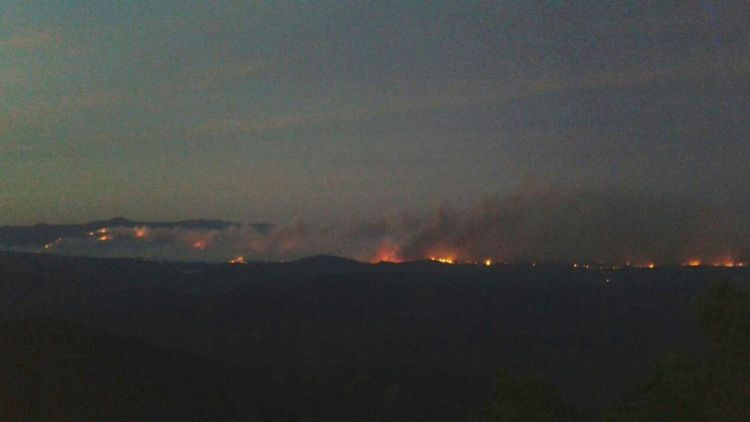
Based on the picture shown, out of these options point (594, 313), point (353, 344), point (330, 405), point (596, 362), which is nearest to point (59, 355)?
point (330, 405)

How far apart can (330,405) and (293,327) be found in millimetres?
59644

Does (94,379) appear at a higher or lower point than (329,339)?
higher

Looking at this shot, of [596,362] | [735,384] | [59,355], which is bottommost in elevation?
[596,362]

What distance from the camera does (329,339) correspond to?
372ft

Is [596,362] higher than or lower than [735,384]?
lower

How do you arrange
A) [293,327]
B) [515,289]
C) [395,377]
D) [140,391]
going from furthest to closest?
1. [515,289]
2. [293,327]
3. [395,377]
4. [140,391]

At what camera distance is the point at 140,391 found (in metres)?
51.1

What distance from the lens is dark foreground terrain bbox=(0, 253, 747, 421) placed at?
169 feet

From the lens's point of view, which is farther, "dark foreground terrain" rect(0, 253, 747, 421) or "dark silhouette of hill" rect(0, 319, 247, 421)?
"dark foreground terrain" rect(0, 253, 747, 421)

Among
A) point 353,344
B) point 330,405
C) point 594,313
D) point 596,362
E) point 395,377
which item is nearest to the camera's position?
point 330,405

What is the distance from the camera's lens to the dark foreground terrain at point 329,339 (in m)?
51.5

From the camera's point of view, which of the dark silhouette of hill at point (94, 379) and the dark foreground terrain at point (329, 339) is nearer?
the dark silhouette of hill at point (94, 379)

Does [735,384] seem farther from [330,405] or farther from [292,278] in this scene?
[292,278]

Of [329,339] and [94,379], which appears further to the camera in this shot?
[329,339]
